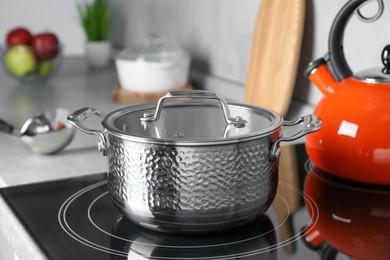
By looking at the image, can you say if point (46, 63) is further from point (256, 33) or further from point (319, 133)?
point (319, 133)

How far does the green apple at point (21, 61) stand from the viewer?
2.01 m

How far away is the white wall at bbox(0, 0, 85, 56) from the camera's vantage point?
8.81ft

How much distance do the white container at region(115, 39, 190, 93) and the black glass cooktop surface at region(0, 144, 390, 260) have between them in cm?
77

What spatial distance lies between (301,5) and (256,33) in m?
0.19

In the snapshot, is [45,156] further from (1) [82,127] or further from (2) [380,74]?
(2) [380,74]

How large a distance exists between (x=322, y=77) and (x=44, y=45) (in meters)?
1.27

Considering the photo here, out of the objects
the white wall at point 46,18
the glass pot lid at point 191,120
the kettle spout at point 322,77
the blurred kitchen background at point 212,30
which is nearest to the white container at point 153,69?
the blurred kitchen background at point 212,30

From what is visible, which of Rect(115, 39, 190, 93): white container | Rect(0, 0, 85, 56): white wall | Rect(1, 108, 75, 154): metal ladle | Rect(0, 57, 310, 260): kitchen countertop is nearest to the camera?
Rect(0, 57, 310, 260): kitchen countertop

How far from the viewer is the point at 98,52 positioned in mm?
2354

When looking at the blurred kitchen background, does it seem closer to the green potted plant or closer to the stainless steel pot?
the green potted plant

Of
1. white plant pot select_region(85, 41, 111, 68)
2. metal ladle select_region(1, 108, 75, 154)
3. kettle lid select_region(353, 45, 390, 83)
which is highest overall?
kettle lid select_region(353, 45, 390, 83)

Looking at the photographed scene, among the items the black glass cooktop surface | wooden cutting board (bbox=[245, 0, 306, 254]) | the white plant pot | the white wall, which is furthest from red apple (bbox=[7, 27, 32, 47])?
the black glass cooktop surface

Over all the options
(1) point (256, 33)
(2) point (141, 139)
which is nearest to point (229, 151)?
(2) point (141, 139)

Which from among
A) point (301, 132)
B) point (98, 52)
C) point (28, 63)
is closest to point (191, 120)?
point (301, 132)
